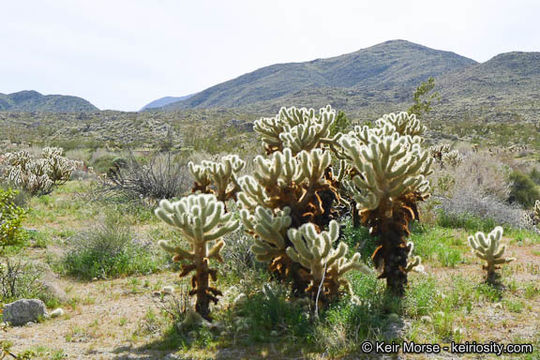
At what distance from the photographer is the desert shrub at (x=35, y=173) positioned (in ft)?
38.2

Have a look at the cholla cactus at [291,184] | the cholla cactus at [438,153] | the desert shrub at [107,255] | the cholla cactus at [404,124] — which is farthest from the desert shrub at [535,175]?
the desert shrub at [107,255]

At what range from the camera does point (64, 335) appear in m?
4.35

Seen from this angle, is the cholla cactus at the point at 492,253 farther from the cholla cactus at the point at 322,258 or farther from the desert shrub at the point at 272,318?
the desert shrub at the point at 272,318

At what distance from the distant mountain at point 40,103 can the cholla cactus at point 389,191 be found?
15713 centimetres

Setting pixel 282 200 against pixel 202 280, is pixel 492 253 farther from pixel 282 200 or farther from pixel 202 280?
pixel 202 280

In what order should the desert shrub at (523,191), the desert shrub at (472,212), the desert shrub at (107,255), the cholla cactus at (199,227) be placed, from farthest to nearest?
the desert shrub at (523,191) → the desert shrub at (472,212) → the desert shrub at (107,255) → the cholla cactus at (199,227)

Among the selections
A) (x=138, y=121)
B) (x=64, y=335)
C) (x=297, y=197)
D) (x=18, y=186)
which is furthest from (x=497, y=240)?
(x=138, y=121)

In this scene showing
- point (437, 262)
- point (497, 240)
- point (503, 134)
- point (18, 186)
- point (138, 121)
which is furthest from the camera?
point (138, 121)

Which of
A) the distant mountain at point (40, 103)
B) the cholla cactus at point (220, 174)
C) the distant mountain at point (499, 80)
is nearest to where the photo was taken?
the cholla cactus at point (220, 174)

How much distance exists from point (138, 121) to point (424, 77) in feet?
337

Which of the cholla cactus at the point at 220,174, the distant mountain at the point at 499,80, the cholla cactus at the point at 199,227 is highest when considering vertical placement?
the distant mountain at the point at 499,80

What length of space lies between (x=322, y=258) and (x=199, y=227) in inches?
51.9

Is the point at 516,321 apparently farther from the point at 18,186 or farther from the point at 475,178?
the point at 18,186

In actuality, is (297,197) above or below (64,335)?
above
